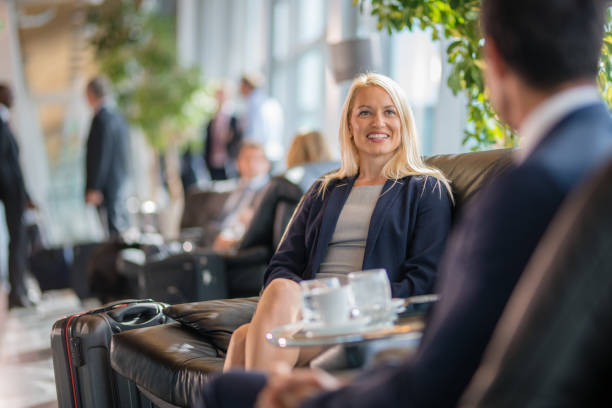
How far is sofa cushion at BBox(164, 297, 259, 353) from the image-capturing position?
2.50 meters

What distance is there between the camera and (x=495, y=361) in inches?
33.2

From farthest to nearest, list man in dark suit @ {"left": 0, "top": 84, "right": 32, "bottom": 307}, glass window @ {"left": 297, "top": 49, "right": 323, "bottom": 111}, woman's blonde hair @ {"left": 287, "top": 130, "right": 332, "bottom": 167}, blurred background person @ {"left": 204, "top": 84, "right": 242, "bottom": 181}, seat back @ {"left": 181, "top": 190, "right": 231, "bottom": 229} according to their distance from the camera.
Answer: blurred background person @ {"left": 204, "top": 84, "right": 242, "bottom": 181}, glass window @ {"left": 297, "top": 49, "right": 323, "bottom": 111}, man in dark suit @ {"left": 0, "top": 84, "right": 32, "bottom": 307}, seat back @ {"left": 181, "top": 190, "right": 231, "bottom": 229}, woman's blonde hair @ {"left": 287, "top": 130, "right": 332, "bottom": 167}

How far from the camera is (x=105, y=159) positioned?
7391mm

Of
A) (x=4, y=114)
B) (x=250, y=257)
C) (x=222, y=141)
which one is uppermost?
(x=4, y=114)

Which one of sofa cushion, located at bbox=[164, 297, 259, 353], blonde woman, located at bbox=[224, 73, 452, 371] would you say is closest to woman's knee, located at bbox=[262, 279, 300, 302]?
blonde woman, located at bbox=[224, 73, 452, 371]

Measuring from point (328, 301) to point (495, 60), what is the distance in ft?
1.91

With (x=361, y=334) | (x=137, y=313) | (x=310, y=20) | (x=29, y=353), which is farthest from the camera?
(x=310, y=20)

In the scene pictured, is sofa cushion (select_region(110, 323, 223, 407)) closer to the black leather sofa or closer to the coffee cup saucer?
the black leather sofa

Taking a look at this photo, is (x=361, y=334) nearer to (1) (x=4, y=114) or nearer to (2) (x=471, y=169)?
(2) (x=471, y=169)

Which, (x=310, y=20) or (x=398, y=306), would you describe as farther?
(x=310, y=20)

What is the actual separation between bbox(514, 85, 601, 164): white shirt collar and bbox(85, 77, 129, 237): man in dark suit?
669 centimetres

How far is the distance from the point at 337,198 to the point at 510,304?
172 cm

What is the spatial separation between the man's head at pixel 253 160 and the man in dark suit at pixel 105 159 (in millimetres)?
2325

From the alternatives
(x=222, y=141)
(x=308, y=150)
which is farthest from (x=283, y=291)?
(x=222, y=141)
